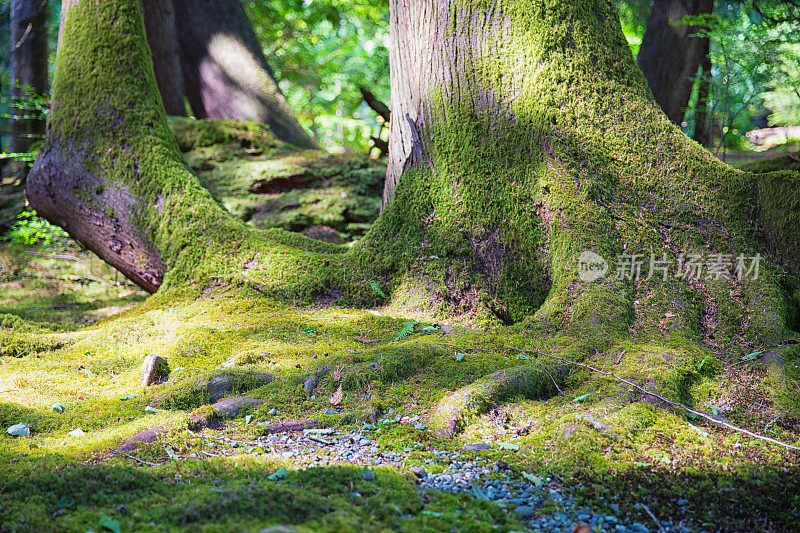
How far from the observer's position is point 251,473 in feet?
7.47

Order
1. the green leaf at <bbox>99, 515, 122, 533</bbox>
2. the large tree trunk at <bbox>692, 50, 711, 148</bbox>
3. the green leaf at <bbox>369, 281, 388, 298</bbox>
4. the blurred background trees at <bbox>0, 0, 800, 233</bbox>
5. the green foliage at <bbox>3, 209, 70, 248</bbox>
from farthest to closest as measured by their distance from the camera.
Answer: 1. the large tree trunk at <bbox>692, 50, 711, 148</bbox>
2. the green foliage at <bbox>3, 209, 70, 248</bbox>
3. the blurred background trees at <bbox>0, 0, 800, 233</bbox>
4. the green leaf at <bbox>369, 281, 388, 298</bbox>
5. the green leaf at <bbox>99, 515, 122, 533</bbox>

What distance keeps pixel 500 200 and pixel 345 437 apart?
2.00m

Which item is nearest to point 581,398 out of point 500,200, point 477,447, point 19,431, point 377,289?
point 477,447

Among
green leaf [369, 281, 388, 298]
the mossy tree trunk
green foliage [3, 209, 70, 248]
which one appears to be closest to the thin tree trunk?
the mossy tree trunk

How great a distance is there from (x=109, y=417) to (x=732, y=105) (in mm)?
7747

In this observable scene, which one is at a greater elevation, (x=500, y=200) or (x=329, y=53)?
(x=329, y=53)

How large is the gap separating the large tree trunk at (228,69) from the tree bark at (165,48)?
0.64 m

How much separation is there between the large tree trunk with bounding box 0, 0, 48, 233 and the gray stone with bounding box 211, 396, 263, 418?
6.67 m

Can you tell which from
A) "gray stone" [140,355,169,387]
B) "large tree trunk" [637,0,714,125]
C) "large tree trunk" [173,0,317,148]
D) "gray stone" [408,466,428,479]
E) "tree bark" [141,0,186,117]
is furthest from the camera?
"large tree trunk" [173,0,317,148]

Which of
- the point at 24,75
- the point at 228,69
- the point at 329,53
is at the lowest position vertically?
the point at 24,75

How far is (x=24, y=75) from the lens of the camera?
818cm

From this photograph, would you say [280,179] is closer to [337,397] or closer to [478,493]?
[337,397]

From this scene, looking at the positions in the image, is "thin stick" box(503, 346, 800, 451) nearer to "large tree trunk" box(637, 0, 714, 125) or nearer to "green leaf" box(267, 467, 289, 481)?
"green leaf" box(267, 467, 289, 481)

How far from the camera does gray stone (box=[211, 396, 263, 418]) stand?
2893 millimetres
